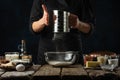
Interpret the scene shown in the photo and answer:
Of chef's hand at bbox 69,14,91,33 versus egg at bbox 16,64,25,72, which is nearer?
egg at bbox 16,64,25,72

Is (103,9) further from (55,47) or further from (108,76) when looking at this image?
(108,76)

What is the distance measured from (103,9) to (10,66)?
404 cm

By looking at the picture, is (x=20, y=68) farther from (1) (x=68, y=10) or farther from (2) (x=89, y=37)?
(2) (x=89, y=37)

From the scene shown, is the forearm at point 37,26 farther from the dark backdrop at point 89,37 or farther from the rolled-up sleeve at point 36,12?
the dark backdrop at point 89,37

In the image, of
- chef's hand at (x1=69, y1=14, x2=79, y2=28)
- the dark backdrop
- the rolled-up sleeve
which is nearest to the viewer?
chef's hand at (x1=69, y1=14, x2=79, y2=28)

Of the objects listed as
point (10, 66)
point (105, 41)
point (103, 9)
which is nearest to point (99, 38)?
point (105, 41)

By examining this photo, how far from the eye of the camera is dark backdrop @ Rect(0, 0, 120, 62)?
249 inches

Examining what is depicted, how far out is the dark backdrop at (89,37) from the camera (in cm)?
633

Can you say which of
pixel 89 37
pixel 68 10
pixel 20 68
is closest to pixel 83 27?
pixel 68 10

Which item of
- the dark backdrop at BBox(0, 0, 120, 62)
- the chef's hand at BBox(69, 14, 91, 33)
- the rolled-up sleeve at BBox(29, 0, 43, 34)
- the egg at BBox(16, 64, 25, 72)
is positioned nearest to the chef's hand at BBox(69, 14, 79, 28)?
the chef's hand at BBox(69, 14, 91, 33)

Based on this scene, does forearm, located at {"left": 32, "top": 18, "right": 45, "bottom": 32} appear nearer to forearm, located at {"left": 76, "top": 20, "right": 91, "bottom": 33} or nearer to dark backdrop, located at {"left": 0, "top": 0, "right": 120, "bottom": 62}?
forearm, located at {"left": 76, "top": 20, "right": 91, "bottom": 33}

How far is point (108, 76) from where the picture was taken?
7.16 ft

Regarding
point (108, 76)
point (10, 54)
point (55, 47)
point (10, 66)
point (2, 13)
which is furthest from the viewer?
point (2, 13)

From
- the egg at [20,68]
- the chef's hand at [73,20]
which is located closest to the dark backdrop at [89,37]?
the chef's hand at [73,20]
